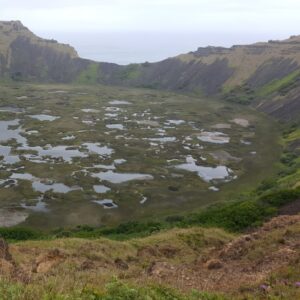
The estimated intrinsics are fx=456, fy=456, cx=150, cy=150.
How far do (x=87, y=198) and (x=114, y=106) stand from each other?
76867mm

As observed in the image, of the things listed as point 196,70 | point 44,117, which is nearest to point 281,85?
point 196,70

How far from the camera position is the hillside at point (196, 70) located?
5620 inches

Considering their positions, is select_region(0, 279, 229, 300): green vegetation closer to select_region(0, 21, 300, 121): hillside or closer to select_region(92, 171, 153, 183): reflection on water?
select_region(92, 171, 153, 183): reflection on water

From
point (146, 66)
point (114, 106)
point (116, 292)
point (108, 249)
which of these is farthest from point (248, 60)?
point (116, 292)

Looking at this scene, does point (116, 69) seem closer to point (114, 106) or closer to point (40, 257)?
point (114, 106)

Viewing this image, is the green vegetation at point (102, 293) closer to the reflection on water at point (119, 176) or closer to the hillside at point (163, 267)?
the hillside at point (163, 267)

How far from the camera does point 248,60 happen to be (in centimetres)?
16738

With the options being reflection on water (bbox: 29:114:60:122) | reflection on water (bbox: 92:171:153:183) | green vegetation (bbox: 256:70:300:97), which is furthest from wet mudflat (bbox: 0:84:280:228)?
green vegetation (bbox: 256:70:300:97)

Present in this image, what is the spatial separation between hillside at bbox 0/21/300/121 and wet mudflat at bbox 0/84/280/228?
60.4 feet

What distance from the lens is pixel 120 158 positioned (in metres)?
71.6

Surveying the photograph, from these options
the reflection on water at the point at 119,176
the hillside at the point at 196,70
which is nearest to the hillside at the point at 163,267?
the reflection on water at the point at 119,176

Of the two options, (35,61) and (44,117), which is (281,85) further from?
(35,61)

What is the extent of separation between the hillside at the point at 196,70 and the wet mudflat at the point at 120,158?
18.4 m

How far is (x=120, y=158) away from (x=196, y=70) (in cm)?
10597
